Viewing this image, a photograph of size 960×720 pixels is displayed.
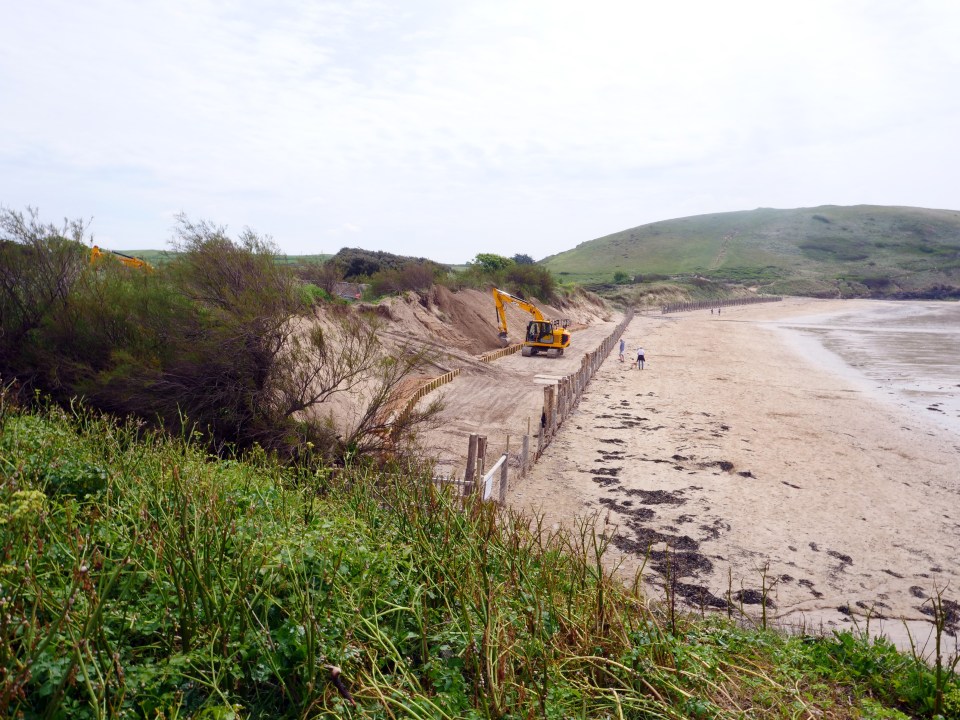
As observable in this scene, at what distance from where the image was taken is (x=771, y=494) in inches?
495

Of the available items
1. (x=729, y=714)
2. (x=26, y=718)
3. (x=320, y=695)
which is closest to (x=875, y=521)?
(x=729, y=714)

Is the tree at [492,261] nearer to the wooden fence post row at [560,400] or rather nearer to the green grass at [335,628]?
the wooden fence post row at [560,400]

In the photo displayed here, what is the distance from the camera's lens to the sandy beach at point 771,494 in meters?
8.91

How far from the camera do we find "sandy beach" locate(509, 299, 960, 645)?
8.91 m

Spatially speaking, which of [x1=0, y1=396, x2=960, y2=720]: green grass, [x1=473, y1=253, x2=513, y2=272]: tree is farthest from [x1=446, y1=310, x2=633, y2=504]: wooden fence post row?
[x1=473, y1=253, x2=513, y2=272]: tree

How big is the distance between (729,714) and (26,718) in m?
4.00

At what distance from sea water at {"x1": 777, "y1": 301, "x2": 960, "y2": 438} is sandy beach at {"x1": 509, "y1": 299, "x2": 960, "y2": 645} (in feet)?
3.82

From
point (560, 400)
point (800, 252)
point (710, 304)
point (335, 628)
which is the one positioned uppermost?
point (800, 252)

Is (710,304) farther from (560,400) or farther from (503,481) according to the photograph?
(503,481)

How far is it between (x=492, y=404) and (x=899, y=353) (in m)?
29.3

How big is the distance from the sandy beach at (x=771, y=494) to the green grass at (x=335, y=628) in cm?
88

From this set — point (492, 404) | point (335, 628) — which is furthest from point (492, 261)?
point (335, 628)

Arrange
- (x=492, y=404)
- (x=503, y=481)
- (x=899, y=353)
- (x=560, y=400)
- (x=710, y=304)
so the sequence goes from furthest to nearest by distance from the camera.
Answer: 1. (x=710, y=304)
2. (x=899, y=353)
3. (x=492, y=404)
4. (x=560, y=400)
5. (x=503, y=481)

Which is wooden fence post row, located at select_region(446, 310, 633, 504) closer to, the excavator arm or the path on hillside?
the path on hillside
